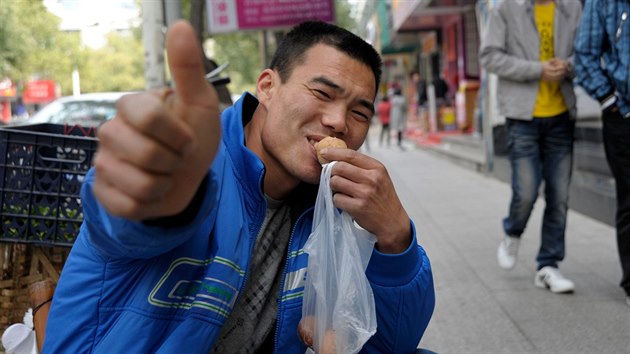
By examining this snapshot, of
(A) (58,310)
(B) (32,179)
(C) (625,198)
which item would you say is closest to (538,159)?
(C) (625,198)

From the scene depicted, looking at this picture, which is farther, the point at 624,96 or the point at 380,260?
the point at 624,96

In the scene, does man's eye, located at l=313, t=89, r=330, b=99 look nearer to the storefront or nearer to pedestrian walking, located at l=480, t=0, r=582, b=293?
pedestrian walking, located at l=480, t=0, r=582, b=293

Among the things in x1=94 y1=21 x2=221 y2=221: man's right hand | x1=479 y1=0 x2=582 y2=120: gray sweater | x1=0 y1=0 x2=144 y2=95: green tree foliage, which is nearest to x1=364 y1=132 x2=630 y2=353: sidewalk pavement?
x1=479 y1=0 x2=582 y2=120: gray sweater

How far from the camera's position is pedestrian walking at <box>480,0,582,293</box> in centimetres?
427

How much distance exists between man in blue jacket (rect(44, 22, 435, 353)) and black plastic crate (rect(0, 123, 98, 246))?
745 millimetres

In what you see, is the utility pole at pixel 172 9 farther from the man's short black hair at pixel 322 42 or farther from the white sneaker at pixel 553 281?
the man's short black hair at pixel 322 42

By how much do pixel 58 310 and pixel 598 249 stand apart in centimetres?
479

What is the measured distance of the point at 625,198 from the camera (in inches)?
150

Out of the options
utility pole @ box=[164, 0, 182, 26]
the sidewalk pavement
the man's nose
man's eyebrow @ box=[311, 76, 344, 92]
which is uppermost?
utility pole @ box=[164, 0, 182, 26]

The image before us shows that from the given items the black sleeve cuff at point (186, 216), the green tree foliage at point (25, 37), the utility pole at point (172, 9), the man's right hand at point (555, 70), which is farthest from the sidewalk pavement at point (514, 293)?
the green tree foliage at point (25, 37)

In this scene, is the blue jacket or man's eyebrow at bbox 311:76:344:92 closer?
the blue jacket

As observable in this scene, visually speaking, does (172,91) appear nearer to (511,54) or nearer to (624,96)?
(624,96)

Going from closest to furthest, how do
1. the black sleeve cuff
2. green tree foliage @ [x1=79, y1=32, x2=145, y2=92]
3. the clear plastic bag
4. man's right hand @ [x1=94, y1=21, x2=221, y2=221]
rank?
man's right hand @ [x1=94, y1=21, x2=221, y2=221] → the black sleeve cuff → the clear plastic bag → green tree foliage @ [x1=79, y1=32, x2=145, y2=92]

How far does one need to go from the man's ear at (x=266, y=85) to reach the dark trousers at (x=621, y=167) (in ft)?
8.25
